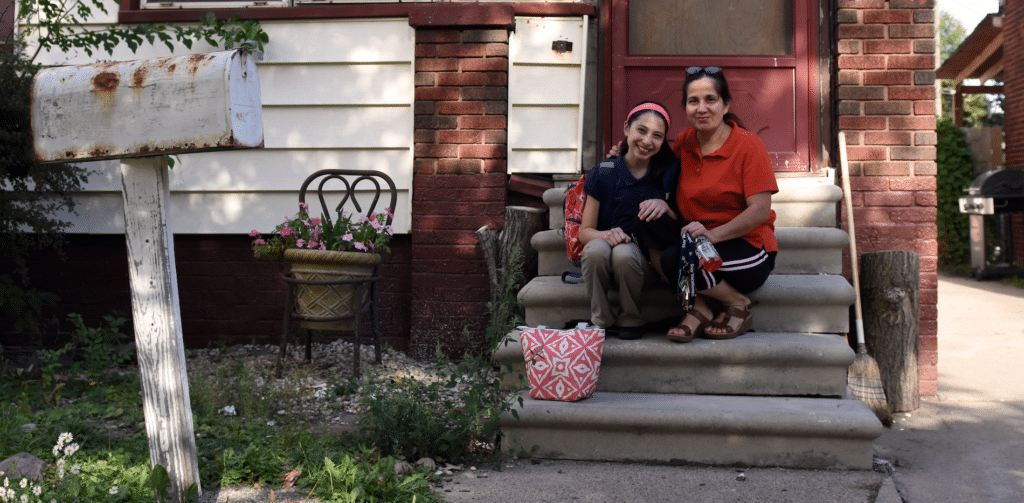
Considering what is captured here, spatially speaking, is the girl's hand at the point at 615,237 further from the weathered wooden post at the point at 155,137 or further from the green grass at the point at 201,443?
the weathered wooden post at the point at 155,137

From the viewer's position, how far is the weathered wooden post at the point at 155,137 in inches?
77.0

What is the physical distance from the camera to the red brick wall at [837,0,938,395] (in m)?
4.29

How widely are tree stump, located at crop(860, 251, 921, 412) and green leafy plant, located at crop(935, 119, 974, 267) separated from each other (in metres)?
9.16

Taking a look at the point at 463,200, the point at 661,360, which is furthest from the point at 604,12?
the point at 661,360

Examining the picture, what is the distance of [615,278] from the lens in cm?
334

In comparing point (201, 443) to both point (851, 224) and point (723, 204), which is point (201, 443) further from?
point (851, 224)

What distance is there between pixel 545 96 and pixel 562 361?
210 centimetres

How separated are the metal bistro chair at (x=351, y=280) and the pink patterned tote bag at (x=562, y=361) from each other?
1.30 meters

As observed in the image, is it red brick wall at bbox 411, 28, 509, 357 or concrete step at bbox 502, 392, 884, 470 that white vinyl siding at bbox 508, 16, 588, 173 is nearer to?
red brick wall at bbox 411, 28, 509, 357

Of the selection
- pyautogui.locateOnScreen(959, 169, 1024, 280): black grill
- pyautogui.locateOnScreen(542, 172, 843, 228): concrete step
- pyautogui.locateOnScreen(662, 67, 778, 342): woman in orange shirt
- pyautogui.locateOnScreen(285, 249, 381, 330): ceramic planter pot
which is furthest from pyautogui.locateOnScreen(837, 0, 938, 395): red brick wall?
pyautogui.locateOnScreen(959, 169, 1024, 280): black grill

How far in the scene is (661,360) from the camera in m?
3.30

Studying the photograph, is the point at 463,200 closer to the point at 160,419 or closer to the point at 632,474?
the point at 632,474

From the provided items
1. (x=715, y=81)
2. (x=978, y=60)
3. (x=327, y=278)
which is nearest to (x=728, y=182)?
(x=715, y=81)

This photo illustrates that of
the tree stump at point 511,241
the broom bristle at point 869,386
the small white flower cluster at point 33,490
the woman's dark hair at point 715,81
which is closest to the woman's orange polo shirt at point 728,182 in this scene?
the woman's dark hair at point 715,81
